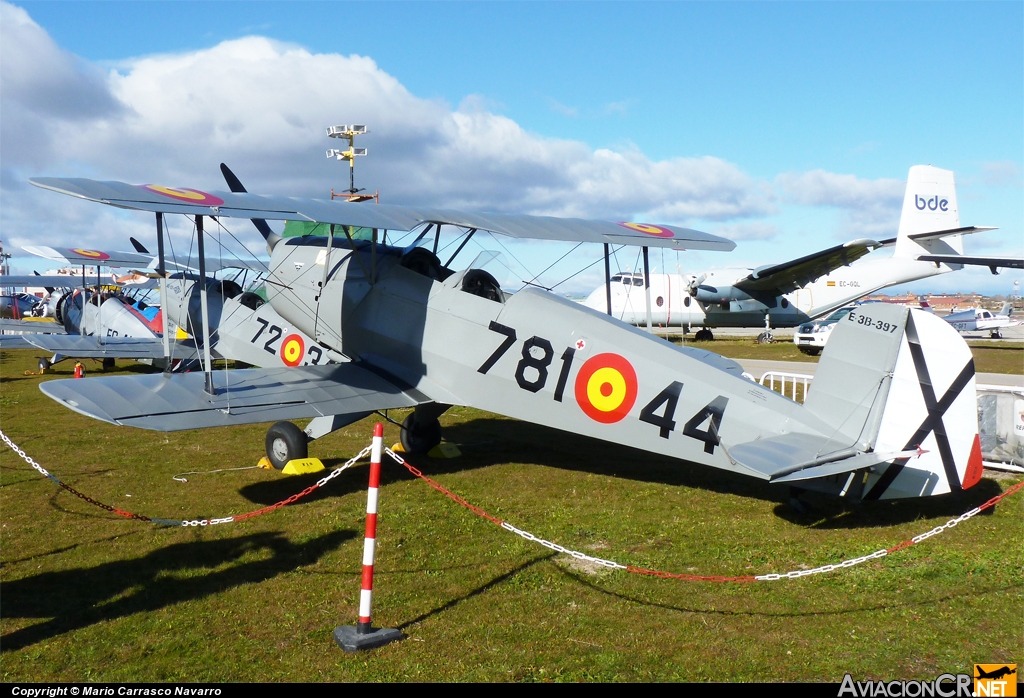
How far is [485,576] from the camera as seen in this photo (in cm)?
496

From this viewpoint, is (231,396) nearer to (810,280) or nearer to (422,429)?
(422,429)

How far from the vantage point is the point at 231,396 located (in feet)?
23.4

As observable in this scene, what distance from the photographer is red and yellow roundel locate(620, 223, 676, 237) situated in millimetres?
9570

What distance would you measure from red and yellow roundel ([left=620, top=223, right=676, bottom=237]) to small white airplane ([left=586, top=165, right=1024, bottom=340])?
1516 centimetres

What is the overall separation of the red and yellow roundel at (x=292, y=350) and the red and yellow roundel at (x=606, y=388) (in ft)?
18.3

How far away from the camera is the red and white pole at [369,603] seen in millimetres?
3852

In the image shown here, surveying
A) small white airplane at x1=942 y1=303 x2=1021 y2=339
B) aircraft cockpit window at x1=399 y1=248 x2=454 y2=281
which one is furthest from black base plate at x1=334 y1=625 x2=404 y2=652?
small white airplane at x1=942 y1=303 x2=1021 y2=339

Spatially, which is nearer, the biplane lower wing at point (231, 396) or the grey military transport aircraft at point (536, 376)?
the grey military transport aircraft at point (536, 376)

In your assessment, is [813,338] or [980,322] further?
[980,322]

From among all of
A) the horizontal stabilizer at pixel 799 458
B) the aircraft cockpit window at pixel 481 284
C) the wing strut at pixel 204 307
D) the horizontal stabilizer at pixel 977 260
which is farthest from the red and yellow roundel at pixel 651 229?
the horizontal stabilizer at pixel 977 260

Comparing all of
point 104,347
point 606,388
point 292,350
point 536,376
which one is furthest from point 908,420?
point 104,347

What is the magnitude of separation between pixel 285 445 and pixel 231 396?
1.08 metres

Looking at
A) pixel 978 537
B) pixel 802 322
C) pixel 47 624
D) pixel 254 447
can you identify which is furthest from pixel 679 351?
pixel 802 322

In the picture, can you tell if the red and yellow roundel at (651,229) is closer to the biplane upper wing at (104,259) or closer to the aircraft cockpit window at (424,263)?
the aircraft cockpit window at (424,263)
